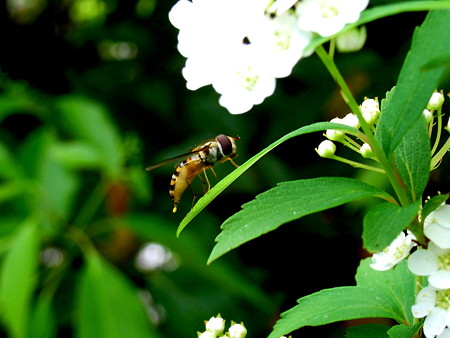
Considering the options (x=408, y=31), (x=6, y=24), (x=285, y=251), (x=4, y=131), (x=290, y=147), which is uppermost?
(x=6, y=24)

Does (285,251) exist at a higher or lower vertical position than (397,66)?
lower

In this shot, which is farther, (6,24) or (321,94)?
(6,24)

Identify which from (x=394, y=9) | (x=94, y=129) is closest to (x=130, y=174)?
(x=94, y=129)

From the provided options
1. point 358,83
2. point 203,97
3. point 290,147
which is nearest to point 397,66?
point 358,83

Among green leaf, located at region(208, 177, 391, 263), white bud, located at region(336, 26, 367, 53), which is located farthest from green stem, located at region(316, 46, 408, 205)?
white bud, located at region(336, 26, 367, 53)

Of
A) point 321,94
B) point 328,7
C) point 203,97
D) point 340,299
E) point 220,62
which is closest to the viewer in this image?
point 328,7

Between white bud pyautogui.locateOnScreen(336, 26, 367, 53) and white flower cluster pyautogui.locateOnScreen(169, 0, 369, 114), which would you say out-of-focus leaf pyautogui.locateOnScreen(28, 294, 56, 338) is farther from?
white flower cluster pyautogui.locateOnScreen(169, 0, 369, 114)

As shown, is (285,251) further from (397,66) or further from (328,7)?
(328,7)

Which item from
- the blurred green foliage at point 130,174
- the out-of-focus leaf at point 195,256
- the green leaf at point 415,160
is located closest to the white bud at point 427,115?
the green leaf at point 415,160
